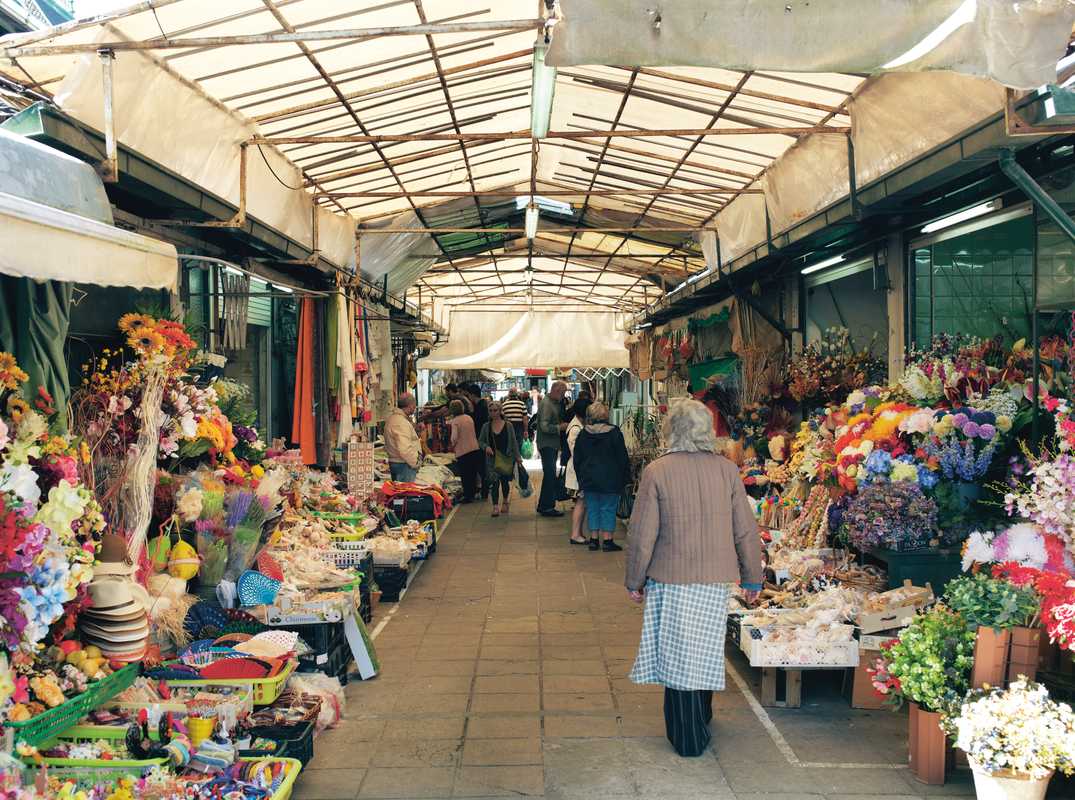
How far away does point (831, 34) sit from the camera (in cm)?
356

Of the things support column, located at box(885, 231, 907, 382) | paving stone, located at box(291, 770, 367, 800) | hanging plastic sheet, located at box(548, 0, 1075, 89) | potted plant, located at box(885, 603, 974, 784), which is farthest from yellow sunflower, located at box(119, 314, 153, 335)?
support column, located at box(885, 231, 907, 382)

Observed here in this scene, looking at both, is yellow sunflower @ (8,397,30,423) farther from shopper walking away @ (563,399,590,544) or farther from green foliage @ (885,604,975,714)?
shopper walking away @ (563,399,590,544)

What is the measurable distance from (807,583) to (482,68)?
4.50 m

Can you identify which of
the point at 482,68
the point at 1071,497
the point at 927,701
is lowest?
the point at 927,701

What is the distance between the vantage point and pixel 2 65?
4941mm

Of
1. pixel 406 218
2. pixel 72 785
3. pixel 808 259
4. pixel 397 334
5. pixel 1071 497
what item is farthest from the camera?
pixel 397 334

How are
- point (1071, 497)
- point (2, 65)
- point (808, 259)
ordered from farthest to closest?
point (808, 259) → point (2, 65) → point (1071, 497)

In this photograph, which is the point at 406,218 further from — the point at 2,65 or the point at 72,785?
the point at 72,785

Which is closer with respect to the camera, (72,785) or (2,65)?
(72,785)

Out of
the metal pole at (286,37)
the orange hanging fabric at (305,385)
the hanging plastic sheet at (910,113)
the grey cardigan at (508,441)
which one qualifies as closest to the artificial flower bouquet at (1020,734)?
the hanging plastic sheet at (910,113)

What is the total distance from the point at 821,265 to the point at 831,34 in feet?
20.6

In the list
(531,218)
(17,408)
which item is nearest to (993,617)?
Result: (17,408)

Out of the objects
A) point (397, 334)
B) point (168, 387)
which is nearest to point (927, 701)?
point (168, 387)

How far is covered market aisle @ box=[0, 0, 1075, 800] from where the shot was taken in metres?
3.81
